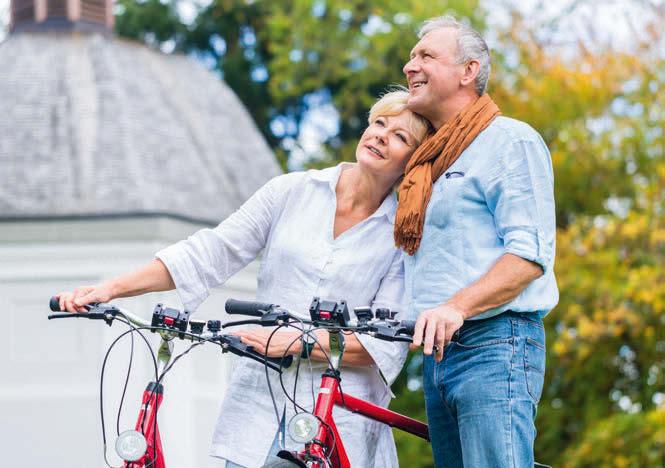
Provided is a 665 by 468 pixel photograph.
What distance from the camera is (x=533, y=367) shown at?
4.00 m

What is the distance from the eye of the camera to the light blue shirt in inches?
157

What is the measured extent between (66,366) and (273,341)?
13743mm

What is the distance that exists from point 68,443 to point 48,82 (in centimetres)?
517

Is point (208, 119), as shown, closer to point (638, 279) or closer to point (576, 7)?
point (576, 7)

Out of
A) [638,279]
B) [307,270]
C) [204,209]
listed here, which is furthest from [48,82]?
[307,270]

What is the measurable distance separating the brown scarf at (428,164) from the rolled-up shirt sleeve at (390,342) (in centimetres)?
21

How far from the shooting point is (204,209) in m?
18.7

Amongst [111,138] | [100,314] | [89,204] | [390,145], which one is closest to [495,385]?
[390,145]

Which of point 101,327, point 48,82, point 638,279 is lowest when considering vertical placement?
point 101,327

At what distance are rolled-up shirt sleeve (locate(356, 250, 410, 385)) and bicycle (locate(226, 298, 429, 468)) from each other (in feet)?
0.77

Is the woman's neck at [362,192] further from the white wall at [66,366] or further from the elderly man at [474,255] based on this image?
the white wall at [66,366]

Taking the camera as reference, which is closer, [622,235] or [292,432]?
[292,432]

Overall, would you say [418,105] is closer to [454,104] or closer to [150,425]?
[454,104]

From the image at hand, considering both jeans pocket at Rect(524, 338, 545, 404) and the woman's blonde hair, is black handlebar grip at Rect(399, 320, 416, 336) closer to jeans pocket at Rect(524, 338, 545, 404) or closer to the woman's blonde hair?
jeans pocket at Rect(524, 338, 545, 404)
